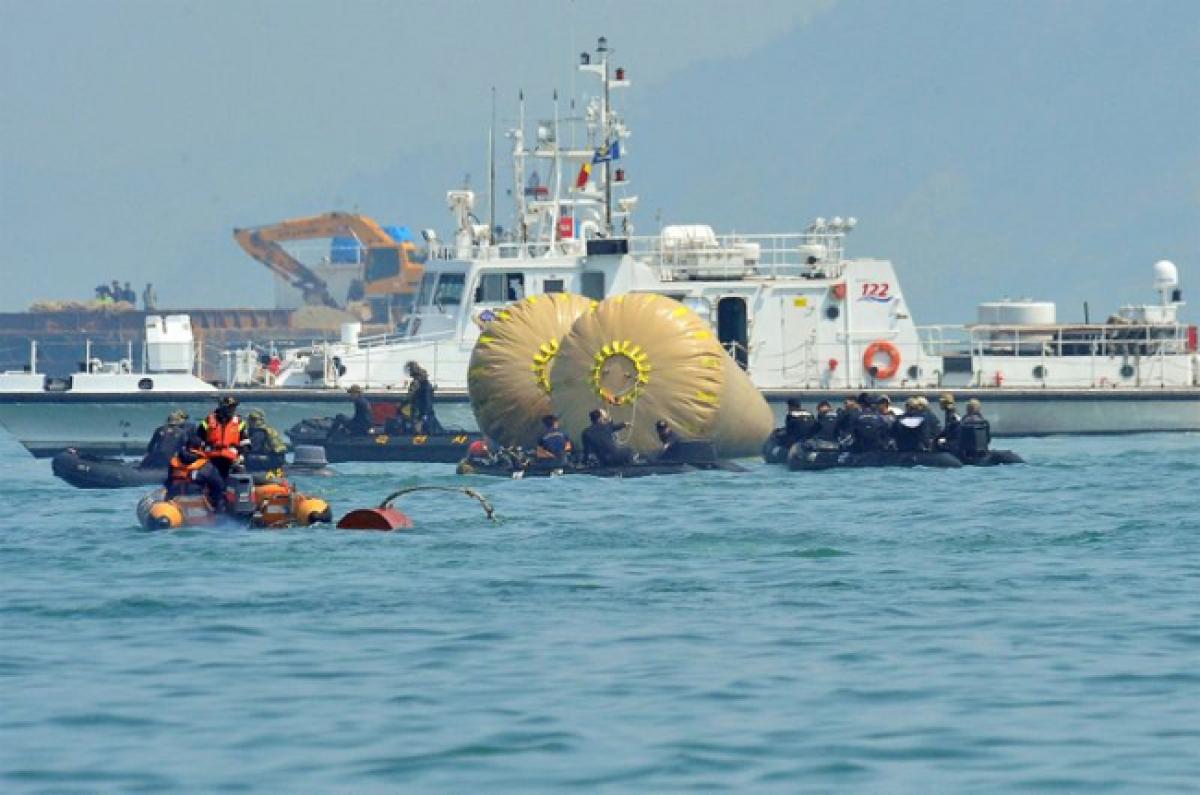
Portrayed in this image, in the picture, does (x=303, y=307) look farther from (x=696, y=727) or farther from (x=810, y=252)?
(x=696, y=727)

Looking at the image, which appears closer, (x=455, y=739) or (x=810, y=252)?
(x=455, y=739)

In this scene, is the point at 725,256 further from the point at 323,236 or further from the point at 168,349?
the point at 323,236

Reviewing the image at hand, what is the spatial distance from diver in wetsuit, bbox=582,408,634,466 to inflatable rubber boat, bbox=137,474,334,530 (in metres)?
7.94

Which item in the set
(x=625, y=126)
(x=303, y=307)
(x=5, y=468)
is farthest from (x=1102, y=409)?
(x=303, y=307)

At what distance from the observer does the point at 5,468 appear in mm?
40969

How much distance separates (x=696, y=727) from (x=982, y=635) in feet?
12.9

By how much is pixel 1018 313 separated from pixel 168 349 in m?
16.0

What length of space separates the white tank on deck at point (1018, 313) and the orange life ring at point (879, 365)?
10.6ft

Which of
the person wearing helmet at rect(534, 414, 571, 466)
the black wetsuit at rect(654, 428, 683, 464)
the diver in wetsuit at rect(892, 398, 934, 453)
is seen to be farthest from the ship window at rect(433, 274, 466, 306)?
the diver in wetsuit at rect(892, 398, 934, 453)

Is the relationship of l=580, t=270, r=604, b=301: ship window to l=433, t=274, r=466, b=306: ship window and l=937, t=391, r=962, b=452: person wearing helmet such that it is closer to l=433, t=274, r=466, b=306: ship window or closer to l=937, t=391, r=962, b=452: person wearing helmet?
l=433, t=274, r=466, b=306: ship window

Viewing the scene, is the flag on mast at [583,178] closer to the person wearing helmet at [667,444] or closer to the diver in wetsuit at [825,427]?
the diver in wetsuit at [825,427]

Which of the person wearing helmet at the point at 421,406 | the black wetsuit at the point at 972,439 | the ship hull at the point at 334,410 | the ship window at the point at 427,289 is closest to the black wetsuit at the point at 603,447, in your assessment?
the black wetsuit at the point at 972,439

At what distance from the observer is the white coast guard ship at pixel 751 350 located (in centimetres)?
4097

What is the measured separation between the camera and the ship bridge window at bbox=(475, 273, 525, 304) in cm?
4162
